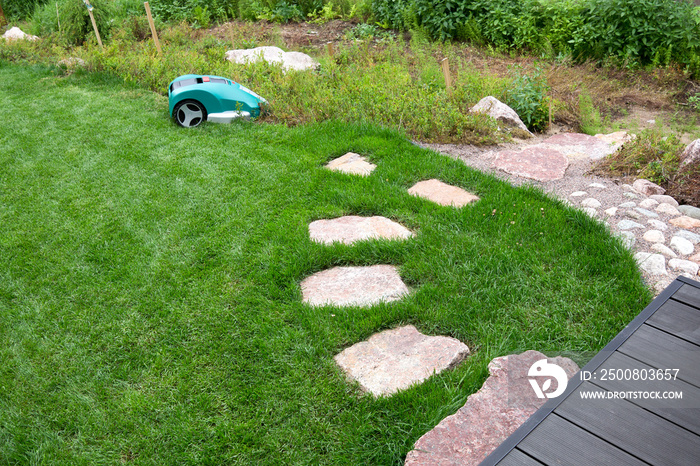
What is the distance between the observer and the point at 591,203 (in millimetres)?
3828

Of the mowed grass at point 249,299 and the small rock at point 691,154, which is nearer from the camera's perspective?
the mowed grass at point 249,299

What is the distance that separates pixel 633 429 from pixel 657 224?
2338 mm

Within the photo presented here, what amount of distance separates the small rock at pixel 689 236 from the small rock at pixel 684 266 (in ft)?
0.94

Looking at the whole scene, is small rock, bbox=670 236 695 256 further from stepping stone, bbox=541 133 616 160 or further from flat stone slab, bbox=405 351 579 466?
stepping stone, bbox=541 133 616 160

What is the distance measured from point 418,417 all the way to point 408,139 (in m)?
3.32

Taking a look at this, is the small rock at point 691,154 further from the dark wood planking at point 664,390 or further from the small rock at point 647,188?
the dark wood planking at point 664,390

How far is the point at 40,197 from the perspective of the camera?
4629mm

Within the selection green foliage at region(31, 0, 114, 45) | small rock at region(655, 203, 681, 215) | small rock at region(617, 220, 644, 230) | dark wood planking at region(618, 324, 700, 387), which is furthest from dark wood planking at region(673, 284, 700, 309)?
green foliage at region(31, 0, 114, 45)

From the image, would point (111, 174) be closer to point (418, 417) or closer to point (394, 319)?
point (394, 319)

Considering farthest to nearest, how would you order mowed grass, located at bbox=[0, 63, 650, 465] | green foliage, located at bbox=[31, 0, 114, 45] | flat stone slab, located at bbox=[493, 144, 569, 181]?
green foliage, located at bbox=[31, 0, 114, 45]
flat stone slab, located at bbox=[493, 144, 569, 181]
mowed grass, located at bbox=[0, 63, 650, 465]

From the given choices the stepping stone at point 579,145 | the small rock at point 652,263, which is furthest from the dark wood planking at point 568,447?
the stepping stone at point 579,145

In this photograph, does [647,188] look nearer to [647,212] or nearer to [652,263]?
[647,212]

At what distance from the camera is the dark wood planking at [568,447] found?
1.50 meters

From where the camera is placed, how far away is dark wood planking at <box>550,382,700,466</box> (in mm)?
1494
